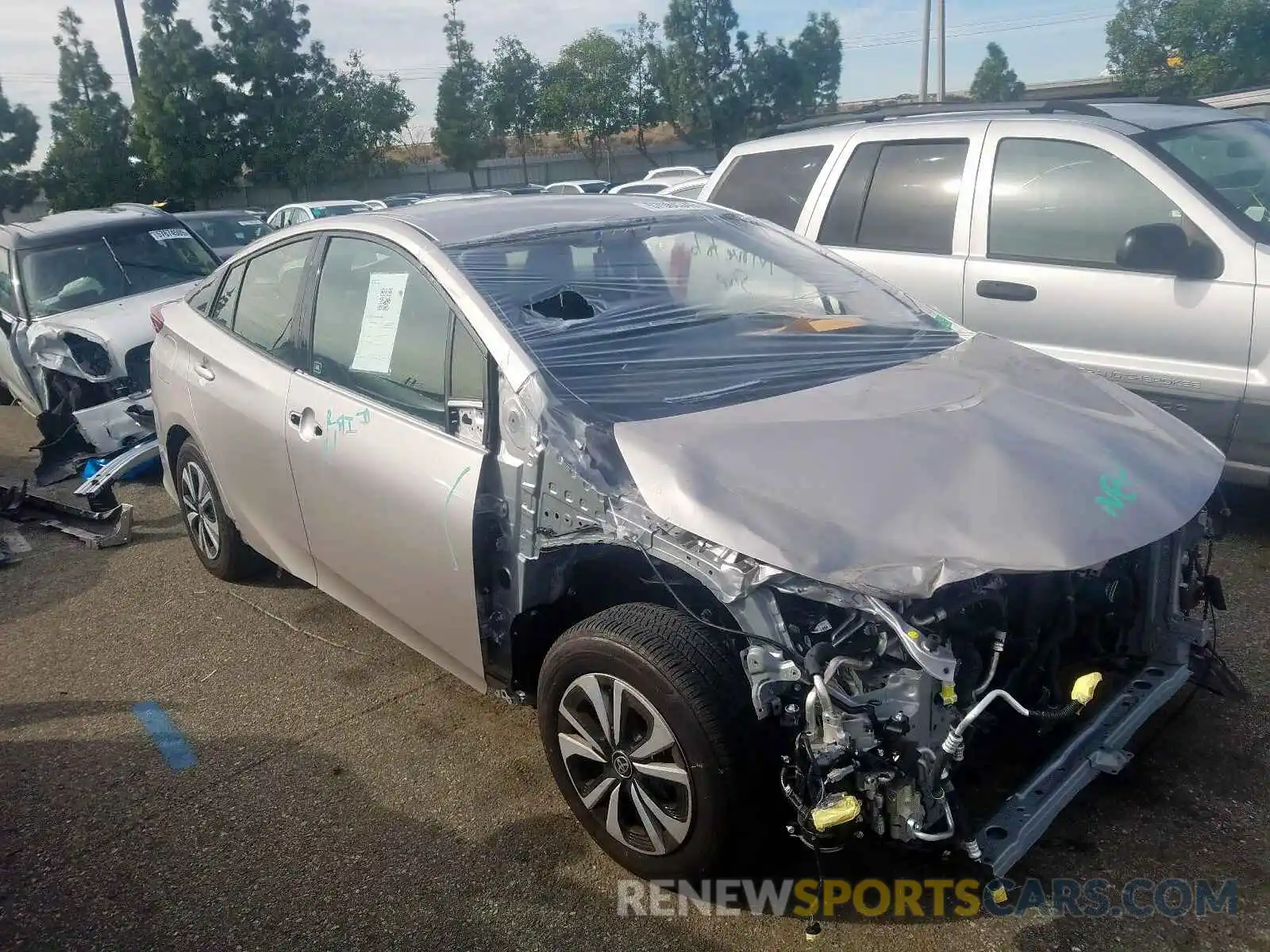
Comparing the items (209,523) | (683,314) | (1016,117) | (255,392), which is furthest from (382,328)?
(1016,117)

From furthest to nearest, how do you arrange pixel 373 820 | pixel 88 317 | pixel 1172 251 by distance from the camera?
pixel 88 317
pixel 1172 251
pixel 373 820

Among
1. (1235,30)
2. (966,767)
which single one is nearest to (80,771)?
(966,767)

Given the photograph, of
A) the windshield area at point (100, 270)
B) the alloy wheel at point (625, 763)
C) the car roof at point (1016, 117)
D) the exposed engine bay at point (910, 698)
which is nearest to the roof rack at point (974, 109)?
the car roof at point (1016, 117)

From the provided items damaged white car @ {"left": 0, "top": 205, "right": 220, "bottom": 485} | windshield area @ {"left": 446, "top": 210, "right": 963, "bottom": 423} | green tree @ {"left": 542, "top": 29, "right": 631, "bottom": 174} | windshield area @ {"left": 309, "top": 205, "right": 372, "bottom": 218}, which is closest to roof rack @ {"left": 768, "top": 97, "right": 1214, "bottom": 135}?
windshield area @ {"left": 446, "top": 210, "right": 963, "bottom": 423}

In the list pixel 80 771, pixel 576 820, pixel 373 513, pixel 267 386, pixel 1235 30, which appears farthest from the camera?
pixel 1235 30

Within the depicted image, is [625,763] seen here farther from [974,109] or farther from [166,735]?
[974,109]

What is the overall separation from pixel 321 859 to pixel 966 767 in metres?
1.83

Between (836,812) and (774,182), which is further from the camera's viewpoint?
(774,182)

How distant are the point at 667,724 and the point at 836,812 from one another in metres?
0.45

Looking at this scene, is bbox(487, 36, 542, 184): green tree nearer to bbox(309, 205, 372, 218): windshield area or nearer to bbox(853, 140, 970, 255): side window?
bbox(309, 205, 372, 218): windshield area

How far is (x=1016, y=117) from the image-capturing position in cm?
514

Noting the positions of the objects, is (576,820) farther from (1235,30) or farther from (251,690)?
(1235,30)

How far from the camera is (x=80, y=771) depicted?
3574 millimetres

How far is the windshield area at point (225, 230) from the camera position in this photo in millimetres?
13219
